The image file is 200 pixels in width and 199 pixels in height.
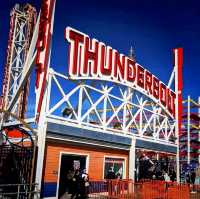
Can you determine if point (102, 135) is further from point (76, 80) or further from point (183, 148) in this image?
point (183, 148)

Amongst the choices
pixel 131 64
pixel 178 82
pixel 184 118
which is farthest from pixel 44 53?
pixel 184 118

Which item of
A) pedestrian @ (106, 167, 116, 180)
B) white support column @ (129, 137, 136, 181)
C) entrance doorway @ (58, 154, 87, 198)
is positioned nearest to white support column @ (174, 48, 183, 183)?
white support column @ (129, 137, 136, 181)

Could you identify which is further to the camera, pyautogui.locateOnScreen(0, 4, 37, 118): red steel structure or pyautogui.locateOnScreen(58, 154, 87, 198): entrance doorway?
pyautogui.locateOnScreen(0, 4, 37, 118): red steel structure

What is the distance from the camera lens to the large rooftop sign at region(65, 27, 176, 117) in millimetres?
18734

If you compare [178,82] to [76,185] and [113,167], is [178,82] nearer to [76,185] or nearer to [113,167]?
[113,167]

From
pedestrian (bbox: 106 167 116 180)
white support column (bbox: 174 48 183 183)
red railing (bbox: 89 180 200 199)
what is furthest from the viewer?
white support column (bbox: 174 48 183 183)

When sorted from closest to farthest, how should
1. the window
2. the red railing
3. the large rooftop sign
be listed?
the red railing → the large rooftop sign → the window

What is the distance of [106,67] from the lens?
2156 cm

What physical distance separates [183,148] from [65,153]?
1312 inches

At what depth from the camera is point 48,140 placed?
634 inches

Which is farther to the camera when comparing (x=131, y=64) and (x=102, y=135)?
(x=131, y=64)

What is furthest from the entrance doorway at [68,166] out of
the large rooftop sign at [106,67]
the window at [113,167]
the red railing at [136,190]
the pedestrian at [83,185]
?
the large rooftop sign at [106,67]

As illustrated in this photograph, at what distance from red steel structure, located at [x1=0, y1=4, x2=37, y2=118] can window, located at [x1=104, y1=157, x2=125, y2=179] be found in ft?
56.1

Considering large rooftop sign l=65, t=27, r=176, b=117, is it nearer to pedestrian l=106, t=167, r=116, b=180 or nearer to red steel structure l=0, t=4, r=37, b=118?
pedestrian l=106, t=167, r=116, b=180
